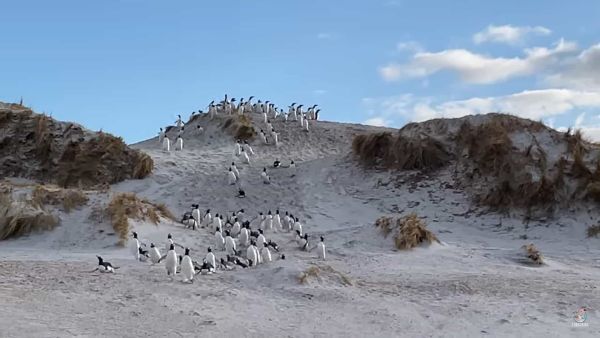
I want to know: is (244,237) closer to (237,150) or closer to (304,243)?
(304,243)

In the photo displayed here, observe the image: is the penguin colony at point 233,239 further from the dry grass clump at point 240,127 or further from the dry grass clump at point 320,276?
the dry grass clump at point 320,276

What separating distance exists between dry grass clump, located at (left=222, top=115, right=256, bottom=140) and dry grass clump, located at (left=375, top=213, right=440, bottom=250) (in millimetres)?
11829

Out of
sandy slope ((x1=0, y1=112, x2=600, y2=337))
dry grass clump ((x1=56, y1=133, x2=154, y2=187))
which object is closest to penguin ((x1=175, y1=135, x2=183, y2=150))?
dry grass clump ((x1=56, y1=133, x2=154, y2=187))

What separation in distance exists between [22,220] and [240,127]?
13106 mm

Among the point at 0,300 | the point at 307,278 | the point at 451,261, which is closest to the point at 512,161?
the point at 451,261

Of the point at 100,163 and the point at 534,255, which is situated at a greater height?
the point at 100,163

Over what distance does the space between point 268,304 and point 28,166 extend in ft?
54.7

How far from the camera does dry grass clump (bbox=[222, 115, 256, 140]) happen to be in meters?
27.1

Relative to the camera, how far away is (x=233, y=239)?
1506cm

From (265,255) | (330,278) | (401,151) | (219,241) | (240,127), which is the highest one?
(240,127)

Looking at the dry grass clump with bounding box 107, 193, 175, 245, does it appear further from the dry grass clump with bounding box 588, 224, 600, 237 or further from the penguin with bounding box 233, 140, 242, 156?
the dry grass clump with bounding box 588, 224, 600, 237

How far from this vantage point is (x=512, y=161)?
64.9 ft

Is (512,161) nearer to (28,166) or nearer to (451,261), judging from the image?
(451,261)

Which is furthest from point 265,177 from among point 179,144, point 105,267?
point 105,267
